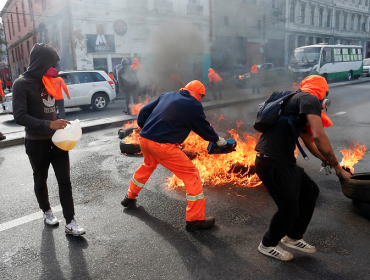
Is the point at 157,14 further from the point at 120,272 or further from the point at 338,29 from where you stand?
the point at 338,29

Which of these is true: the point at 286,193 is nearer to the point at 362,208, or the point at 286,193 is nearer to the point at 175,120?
the point at 175,120

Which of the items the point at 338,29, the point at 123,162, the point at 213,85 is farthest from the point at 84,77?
the point at 338,29

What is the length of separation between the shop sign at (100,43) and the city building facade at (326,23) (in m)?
15.2

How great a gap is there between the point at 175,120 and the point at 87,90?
9732 millimetres

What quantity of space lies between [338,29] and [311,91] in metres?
40.1

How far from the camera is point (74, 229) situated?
9.68ft

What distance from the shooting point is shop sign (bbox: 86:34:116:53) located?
1872 centimetres

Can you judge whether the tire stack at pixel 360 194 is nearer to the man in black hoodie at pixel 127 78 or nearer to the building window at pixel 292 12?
the man in black hoodie at pixel 127 78

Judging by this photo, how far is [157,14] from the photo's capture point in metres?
15.7

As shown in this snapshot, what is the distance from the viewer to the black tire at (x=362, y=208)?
3.06 m

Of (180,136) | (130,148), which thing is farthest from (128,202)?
(130,148)

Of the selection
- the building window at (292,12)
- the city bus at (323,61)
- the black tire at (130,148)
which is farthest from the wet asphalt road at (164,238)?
the building window at (292,12)

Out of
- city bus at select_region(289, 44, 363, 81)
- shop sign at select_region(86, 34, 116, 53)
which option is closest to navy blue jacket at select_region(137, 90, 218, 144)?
shop sign at select_region(86, 34, 116, 53)

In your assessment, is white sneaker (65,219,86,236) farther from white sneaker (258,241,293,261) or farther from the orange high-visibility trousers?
white sneaker (258,241,293,261)
